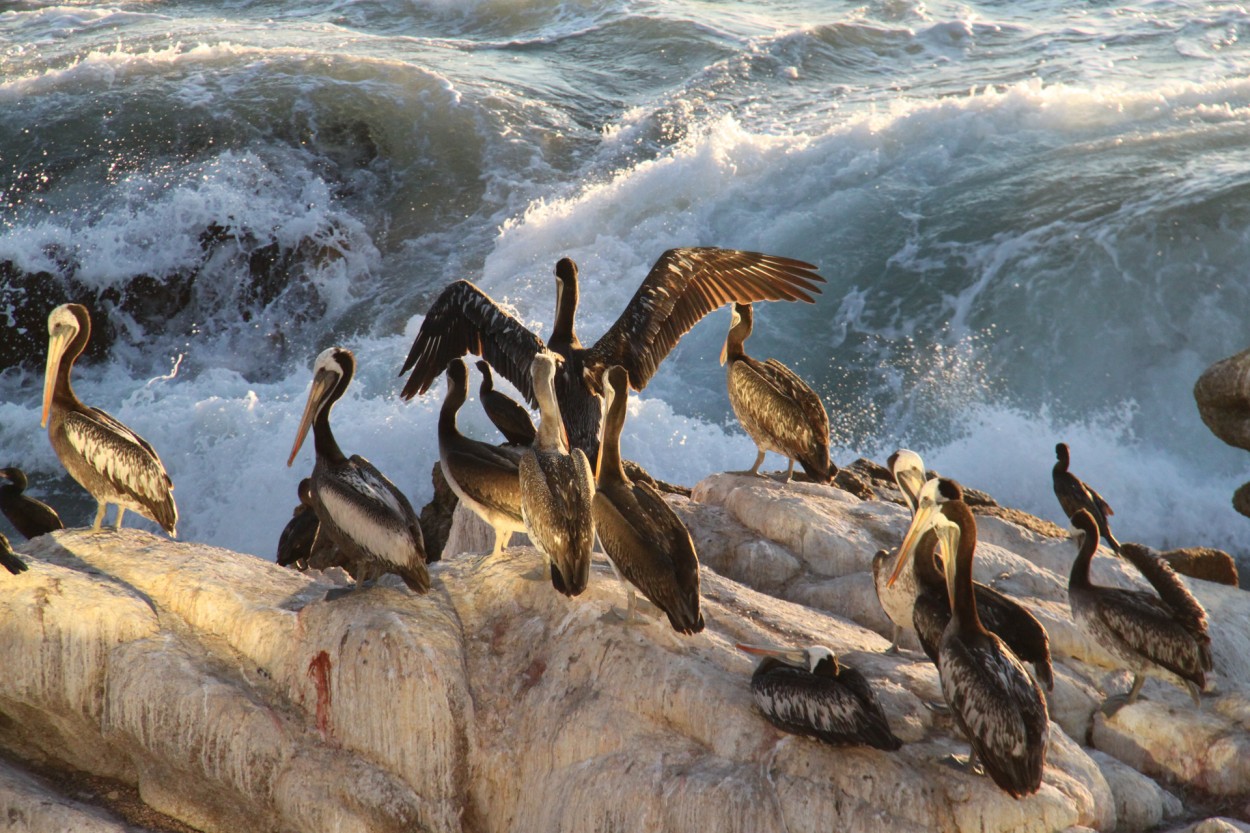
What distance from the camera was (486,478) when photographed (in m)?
6.97

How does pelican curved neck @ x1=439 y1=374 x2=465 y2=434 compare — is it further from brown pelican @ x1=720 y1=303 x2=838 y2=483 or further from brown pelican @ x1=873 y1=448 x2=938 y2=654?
brown pelican @ x1=873 y1=448 x2=938 y2=654

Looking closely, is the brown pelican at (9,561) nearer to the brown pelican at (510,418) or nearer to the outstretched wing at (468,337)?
the outstretched wing at (468,337)

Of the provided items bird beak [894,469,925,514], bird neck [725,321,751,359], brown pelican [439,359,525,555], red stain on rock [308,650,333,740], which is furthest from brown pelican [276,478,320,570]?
bird beak [894,469,925,514]

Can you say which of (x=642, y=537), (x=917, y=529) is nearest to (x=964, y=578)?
(x=917, y=529)

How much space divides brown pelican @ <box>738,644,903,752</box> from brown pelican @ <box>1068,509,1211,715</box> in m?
2.24

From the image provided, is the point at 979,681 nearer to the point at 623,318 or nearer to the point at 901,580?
the point at 901,580

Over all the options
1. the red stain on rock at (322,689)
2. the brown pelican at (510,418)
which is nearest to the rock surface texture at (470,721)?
the red stain on rock at (322,689)

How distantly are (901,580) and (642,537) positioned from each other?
5.36ft

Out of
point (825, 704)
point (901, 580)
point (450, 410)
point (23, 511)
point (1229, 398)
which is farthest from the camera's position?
point (1229, 398)

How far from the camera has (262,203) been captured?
20.2m

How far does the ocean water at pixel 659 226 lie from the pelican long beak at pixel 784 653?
366 inches

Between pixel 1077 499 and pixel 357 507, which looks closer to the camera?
pixel 357 507

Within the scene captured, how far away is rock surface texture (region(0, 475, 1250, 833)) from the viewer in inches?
215

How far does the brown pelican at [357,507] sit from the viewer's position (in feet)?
20.5
